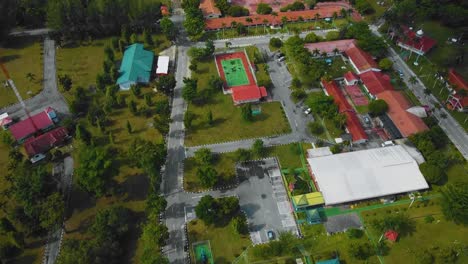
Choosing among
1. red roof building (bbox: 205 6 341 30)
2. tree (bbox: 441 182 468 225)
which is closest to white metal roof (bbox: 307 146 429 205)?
tree (bbox: 441 182 468 225)

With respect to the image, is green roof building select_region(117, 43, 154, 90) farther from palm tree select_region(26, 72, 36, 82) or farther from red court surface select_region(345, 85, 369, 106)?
red court surface select_region(345, 85, 369, 106)

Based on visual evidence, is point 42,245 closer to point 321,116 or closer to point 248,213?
→ point 248,213

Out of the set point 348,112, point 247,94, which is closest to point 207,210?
point 247,94

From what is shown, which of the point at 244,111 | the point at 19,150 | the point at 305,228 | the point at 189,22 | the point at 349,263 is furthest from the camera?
the point at 189,22

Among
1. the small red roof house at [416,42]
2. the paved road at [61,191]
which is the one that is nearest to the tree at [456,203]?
the small red roof house at [416,42]

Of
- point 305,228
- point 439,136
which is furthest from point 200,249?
point 439,136

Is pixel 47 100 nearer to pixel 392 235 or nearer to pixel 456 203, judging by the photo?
pixel 392 235
